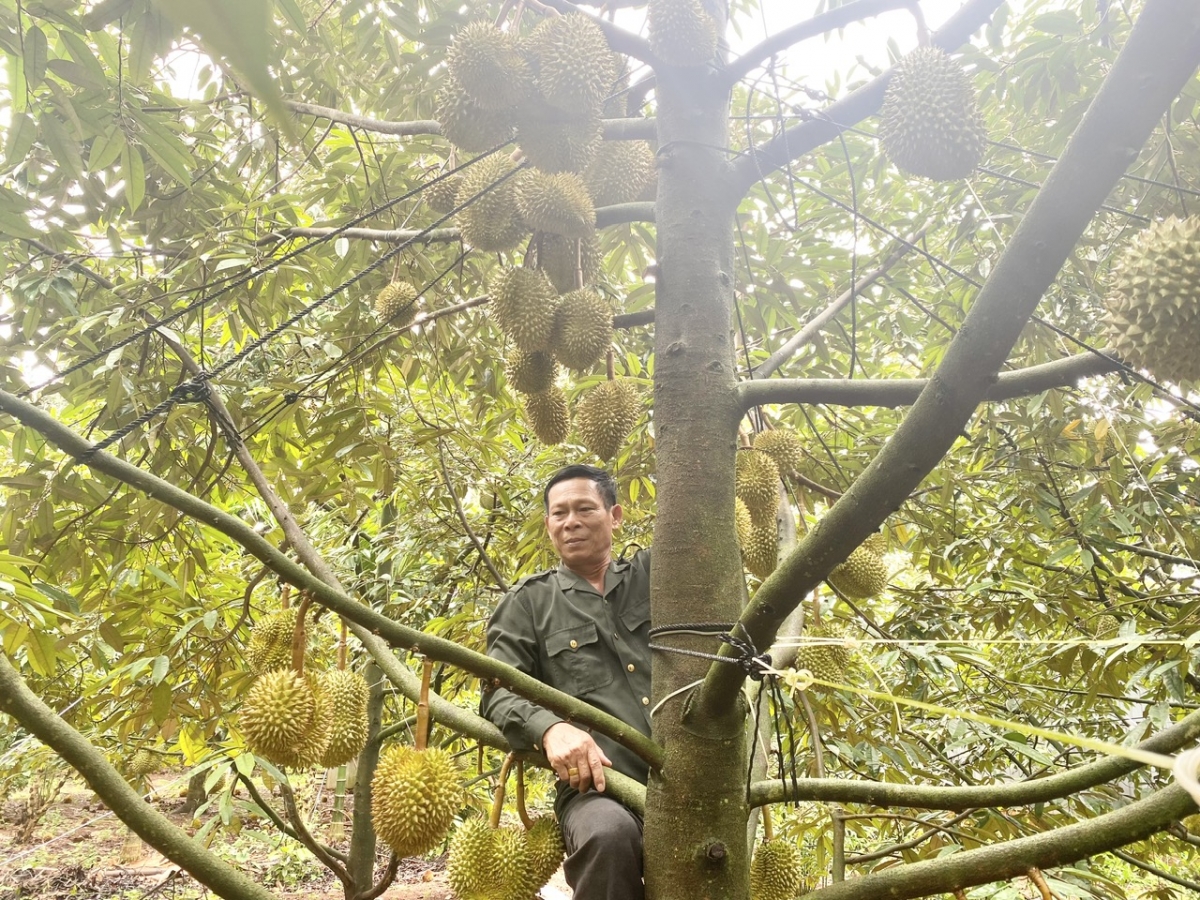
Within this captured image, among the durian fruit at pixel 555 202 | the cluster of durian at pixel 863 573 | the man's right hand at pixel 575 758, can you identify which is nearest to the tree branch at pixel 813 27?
the durian fruit at pixel 555 202

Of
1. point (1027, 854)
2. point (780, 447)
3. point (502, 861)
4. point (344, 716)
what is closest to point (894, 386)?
point (1027, 854)

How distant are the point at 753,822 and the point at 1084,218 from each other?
138 centimetres

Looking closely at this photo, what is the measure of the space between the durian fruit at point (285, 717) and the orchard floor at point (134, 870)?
442 cm

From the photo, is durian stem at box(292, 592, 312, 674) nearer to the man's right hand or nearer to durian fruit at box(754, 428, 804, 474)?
the man's right hand

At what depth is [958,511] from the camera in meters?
3.24

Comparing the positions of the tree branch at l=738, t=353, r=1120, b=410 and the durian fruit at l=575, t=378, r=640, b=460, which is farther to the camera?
the durian fruit at l=575, t=378, r=640, b=460

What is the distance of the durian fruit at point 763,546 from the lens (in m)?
2.22

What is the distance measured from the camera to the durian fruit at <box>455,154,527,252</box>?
198cm

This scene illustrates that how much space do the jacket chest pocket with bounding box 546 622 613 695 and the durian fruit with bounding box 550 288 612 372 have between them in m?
0.70

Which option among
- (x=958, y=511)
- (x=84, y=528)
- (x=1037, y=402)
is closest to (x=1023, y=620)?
(x=958, y=511)

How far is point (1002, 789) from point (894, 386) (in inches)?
25.0

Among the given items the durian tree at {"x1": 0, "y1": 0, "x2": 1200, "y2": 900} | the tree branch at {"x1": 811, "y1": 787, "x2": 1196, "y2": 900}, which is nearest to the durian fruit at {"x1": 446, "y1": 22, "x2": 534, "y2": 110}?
the durian tree at {"x1": 0, "y1": 0, "x2": 1200, "y2": 900}

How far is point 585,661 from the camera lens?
2033 millimetres

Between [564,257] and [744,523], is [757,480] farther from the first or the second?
[564,257]
